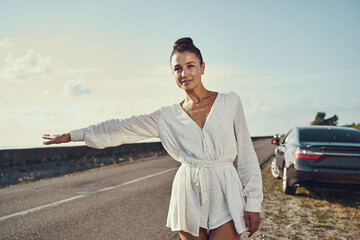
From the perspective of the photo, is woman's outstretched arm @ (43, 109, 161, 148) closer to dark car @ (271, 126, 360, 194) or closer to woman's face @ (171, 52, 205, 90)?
woman's face @ (171, 52, 205, 90)

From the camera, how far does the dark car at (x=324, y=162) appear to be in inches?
288

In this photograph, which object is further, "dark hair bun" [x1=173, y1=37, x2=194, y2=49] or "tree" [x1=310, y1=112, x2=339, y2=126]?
"tree" [x1=310, y1=112, x2=339, y2=126]

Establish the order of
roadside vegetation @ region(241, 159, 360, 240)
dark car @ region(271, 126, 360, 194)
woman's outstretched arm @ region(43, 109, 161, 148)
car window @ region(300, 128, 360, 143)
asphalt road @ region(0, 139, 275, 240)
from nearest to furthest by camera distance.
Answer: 1. woman's outstretched arm @ region(43, 109, 161, 148)
2. roadside vegetation @ region(241, 159, 360, 240)
3. asphalt road @ region(0, 139, 275, 240)
4. dark car @ region(271, 126, 360, 194)
5. car window @ region(300, 128, 360, 143)

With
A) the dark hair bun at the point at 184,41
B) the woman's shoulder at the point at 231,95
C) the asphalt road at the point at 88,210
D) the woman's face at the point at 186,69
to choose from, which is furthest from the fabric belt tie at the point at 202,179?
the asphalt road at the point at 88,210

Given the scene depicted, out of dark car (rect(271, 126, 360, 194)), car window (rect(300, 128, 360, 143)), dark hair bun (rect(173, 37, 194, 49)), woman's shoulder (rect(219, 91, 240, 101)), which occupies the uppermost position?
dark hair bun (rect(173, 37, 194, 49))

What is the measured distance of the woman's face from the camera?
2418 millimetres

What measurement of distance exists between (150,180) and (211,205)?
889cm

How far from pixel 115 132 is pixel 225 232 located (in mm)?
1046

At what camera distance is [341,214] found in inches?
258

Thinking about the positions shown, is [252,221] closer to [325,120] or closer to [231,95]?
[231,95]

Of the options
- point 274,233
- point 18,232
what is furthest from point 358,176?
point 18,232

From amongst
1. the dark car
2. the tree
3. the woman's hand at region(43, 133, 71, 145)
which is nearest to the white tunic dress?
the woman's hand at region(43, 133, 71, 145)

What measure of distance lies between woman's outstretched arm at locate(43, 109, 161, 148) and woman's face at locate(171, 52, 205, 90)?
0.29 meters

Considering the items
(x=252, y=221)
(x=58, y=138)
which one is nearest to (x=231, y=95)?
(x=252, y=221)
